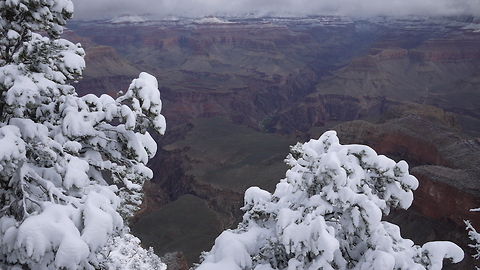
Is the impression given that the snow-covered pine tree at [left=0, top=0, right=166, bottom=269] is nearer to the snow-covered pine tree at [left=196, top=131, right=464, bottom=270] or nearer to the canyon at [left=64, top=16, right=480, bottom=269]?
the snow-covered pine tree at [left=196, top=131, right=464, bottom=270]

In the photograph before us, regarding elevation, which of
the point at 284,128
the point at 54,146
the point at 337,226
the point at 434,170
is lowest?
the point at 284,128

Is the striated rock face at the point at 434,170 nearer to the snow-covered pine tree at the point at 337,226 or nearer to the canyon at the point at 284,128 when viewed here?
the canyon at the point at 284,128

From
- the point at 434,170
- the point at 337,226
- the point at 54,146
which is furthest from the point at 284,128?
the point at 54,146

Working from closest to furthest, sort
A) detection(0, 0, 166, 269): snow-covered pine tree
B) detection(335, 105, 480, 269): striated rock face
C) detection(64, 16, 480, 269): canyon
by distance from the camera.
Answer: detection(0, 0, 166, 269): snow-covered pine tree, detection(335, 105, 480, 269): striated rock face, detection(64, 16, 480, 269): canyon

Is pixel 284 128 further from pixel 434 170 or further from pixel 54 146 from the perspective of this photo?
pixel 54 146

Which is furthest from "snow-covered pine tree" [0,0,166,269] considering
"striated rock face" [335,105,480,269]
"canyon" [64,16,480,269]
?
"striated rock face" [335,105,480,269]

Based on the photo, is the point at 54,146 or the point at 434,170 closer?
the point at 54,146
